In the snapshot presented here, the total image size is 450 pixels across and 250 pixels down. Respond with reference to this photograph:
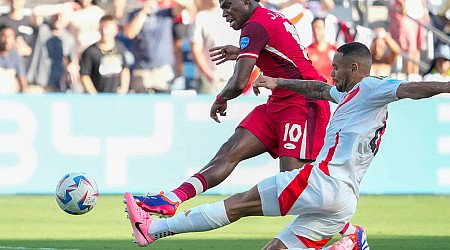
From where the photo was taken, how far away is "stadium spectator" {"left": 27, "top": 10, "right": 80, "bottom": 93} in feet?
58.1

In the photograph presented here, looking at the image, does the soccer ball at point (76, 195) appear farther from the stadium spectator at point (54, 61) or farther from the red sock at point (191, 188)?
the stadium spectator at point (54, 61)

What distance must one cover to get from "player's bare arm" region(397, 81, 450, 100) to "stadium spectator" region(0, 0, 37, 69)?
11.3m

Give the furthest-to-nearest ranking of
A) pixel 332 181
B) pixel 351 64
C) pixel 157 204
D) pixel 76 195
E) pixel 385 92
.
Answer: pixel 76 195 → pixel 157 204 → pixel 351 64 → pixel 332 181 → pixel 385 92

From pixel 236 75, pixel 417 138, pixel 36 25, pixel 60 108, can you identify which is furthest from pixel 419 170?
pixel 236 75

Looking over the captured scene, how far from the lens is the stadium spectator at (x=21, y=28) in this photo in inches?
701

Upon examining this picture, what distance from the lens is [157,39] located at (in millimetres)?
17953

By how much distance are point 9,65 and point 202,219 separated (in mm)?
10148

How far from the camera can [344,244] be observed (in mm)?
8016

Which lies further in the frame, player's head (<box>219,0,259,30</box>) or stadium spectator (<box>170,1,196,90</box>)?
stadium spectator (<box>170,1,196,90</box>)

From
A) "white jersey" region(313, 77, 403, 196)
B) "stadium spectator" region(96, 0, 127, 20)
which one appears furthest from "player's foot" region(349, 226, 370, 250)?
"stadium spectator" region(96, 0, 127, 20)

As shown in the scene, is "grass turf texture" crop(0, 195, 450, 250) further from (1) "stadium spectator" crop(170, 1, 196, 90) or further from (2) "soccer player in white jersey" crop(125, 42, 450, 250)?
(1) "stadium spectator" crop(170, 1, 196, 90)

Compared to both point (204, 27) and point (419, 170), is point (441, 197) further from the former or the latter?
point (204, 27)

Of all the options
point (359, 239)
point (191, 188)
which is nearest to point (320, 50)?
point (191, 188)

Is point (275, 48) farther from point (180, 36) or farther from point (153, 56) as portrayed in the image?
point (180, 36)
